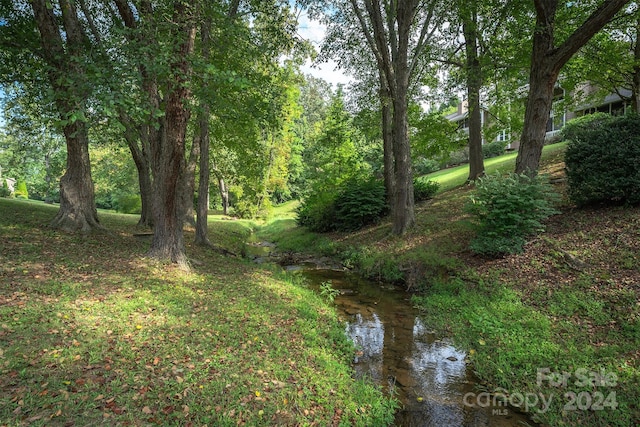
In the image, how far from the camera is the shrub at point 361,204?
16045 millimetres

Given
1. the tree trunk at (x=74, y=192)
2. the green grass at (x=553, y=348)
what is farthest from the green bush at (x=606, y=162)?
the tree trunk at (x=74, y=192)

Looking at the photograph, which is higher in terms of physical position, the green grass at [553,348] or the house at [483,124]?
the house at [483,124]

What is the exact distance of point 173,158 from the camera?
790 centimetres

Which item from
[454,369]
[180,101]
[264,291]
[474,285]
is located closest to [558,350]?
[454,369]

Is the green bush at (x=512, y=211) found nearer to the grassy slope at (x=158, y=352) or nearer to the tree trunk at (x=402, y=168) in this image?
the tree trunk at (x=402, y=168)

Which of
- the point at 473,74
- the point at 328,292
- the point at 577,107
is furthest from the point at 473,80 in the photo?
the point at 328,292

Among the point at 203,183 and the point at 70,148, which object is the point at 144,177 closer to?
the point at 203,183

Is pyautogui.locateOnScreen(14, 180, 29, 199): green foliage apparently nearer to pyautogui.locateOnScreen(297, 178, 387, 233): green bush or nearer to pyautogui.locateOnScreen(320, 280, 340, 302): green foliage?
pyautogui.locateOnScreen(297, 178, 387, 233): green bush

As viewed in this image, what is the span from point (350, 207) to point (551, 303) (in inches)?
413

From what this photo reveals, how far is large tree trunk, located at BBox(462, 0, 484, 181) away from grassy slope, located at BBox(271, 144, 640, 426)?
16.6 ft

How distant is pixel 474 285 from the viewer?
817 cm

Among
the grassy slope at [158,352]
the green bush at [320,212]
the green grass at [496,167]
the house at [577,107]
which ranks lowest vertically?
the grassy slope at [158,352]

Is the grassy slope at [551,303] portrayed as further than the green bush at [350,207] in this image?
No

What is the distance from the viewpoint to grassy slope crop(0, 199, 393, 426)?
11.6 ft
